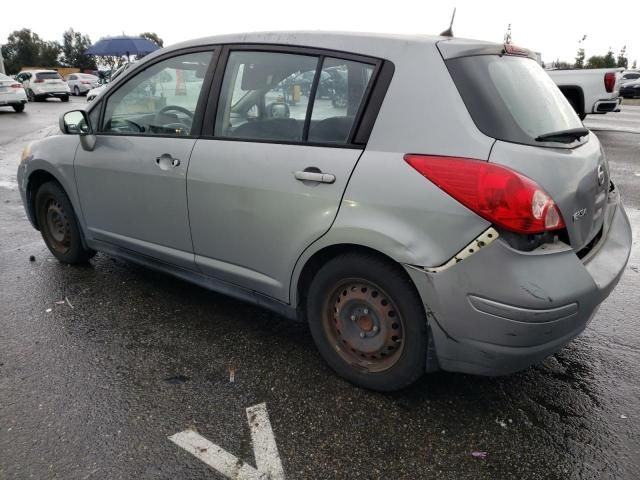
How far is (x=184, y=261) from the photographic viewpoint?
3.24 meters

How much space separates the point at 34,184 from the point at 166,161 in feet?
6.23

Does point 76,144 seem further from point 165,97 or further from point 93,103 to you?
point 165,97

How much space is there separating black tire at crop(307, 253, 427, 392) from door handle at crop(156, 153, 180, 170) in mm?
1155

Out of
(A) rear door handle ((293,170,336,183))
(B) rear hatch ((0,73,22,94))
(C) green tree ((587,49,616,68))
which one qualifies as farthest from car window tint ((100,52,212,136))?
(C) green tree ((587,49,616,68))

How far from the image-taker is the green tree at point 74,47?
80.3m

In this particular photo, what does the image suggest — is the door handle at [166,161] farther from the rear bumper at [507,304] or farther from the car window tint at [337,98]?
the rear bumper at [507,304]

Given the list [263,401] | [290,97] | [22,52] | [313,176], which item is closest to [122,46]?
[290,97]

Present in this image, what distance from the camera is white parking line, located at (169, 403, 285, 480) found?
2.07m

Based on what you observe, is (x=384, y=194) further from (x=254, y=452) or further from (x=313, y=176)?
(x=254, y=452)

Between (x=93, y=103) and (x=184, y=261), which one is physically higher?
(x=93, y=103)

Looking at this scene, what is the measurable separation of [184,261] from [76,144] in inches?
54.8

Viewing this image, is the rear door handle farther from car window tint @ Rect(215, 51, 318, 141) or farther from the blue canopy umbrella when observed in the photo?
→ the blue canopy umbrella

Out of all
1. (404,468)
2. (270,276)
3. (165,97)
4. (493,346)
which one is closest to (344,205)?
(270,276)

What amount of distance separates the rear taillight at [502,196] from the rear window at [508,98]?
0.18 meters
